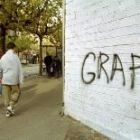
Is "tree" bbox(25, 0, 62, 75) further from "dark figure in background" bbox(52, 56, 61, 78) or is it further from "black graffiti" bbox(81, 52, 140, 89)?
"black graffiti" bbox(81, 52, 140, 89)

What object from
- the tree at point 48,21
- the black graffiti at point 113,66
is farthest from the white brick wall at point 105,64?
the tree at point 48,21

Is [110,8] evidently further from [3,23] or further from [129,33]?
[3,23]

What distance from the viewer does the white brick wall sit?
661 centimetres

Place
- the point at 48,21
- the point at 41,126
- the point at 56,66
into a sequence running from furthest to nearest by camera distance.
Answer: the point at 48,21 → the point at 56,66 → the point at 41,126

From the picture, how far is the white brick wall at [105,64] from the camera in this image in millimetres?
6613

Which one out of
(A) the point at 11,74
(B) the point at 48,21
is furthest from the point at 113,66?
(B) the point at 48,21

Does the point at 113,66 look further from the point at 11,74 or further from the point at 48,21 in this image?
the point at 48,21

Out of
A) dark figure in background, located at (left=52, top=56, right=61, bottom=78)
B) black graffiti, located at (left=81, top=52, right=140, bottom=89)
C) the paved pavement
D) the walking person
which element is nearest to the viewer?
black graffiti, located at (left=81, top=52, right=140, bottom=89)

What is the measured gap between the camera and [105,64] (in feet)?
24.6

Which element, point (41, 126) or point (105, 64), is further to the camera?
point (41, 126)

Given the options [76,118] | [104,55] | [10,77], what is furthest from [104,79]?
[10,77]

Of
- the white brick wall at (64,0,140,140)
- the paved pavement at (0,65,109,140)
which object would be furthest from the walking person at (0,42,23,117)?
the white brick wall at (64,0,140,140)

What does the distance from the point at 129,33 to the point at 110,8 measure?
2.69 ft

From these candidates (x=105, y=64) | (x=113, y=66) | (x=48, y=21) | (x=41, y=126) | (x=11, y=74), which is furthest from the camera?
(x=48, y=21)
